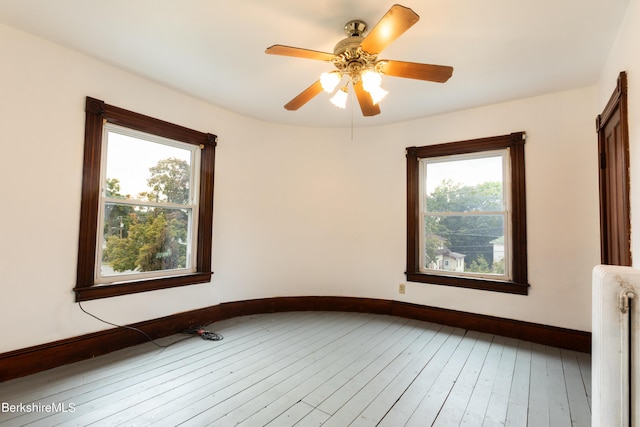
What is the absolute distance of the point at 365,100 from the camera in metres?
2.32

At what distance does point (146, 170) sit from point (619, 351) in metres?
3.65

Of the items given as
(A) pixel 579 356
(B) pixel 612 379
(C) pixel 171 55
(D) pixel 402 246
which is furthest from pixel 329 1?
(A) pixel 579 356

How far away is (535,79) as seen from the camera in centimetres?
271

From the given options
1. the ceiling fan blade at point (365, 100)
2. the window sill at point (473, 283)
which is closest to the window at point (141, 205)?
the ceiling fan blade at point (365, 100)

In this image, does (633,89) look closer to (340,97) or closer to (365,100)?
(365,100)

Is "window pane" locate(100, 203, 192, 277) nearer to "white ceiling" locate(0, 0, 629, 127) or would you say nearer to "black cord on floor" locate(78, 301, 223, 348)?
"black cord on floor" locate(78, 301, 223, 348)

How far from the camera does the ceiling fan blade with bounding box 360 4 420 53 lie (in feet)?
4.54

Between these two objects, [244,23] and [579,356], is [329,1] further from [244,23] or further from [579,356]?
[579,356]

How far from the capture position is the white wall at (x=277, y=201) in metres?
2.20

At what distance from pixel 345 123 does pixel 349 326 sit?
2622mm

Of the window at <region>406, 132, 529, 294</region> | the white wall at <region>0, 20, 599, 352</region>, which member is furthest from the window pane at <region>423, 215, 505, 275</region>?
the white wall at <region>0, 20, 599, 352</region>
